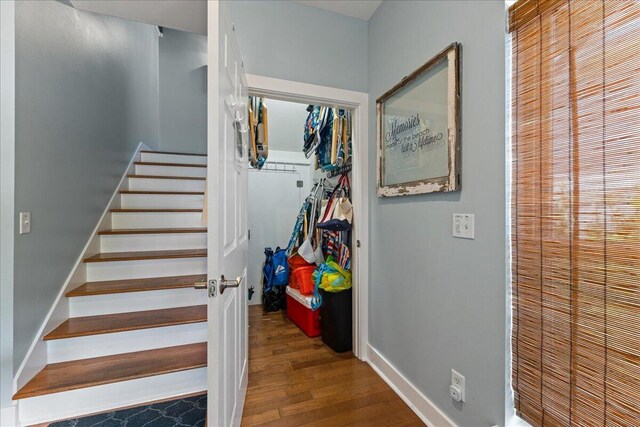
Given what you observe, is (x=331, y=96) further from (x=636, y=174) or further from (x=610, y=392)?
(x=610, y=392)

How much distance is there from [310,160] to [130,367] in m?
2.89

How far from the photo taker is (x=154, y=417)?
1.56m

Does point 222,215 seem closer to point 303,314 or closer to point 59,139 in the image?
point 59,139

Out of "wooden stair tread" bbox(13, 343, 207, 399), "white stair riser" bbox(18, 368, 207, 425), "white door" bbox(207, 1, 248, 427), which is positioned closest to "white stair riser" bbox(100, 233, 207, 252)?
"wooden stair tread" bbox(13, 343, 207, 399)

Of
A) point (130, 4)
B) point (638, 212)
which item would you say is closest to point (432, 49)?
point (638, 212)

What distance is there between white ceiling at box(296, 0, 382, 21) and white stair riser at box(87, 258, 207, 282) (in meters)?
2.17

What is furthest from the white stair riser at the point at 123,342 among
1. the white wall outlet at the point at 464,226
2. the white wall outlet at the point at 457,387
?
the white wall outlet at the point at 464,226

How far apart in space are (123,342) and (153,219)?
3.98 ft

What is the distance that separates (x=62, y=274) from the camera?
6.07ft

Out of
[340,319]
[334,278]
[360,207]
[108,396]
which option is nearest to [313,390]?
[340,319]

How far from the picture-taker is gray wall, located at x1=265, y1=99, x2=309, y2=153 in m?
3.73

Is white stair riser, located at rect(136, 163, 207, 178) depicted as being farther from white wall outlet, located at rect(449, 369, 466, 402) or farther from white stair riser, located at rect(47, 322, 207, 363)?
white wall outlet, located at rect(449, 369, 466, 402)

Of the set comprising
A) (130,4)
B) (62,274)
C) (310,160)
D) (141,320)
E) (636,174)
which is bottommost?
(141,320)

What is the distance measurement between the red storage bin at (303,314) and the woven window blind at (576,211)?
5.58ft
